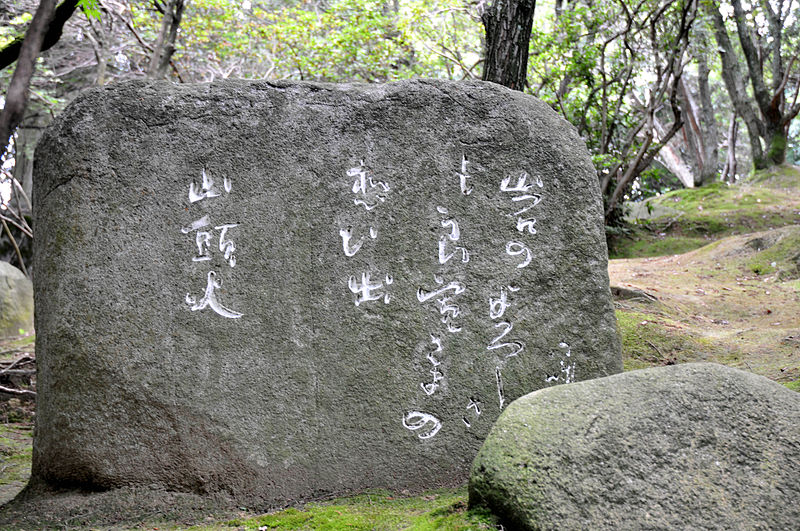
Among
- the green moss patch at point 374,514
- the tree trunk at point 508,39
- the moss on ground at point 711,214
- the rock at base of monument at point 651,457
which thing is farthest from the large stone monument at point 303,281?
the moss on ground at point 711,214

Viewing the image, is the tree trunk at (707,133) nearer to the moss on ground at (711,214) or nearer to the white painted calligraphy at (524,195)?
the moss on ground at (711,214)

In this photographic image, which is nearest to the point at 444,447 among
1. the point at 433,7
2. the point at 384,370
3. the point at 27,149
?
the point at 384,370

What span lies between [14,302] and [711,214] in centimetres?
1177

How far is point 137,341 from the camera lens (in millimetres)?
3479

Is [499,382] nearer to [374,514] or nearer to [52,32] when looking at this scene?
[374,514]

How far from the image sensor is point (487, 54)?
19.0 feet

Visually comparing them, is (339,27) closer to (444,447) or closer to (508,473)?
(444,447)

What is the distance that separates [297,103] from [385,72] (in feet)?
27.5

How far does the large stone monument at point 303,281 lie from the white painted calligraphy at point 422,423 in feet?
0.04

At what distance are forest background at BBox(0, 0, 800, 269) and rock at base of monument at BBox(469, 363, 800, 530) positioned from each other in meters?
3.83

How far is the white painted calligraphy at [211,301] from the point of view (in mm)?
3566

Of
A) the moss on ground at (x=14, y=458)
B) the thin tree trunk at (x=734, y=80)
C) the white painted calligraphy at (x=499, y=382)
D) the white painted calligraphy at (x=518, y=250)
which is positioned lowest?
the moss on ground at (x=14, y=458)

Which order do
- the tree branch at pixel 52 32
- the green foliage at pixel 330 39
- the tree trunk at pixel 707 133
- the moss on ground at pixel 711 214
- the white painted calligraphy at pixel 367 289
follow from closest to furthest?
the white painted calligraphy at pixel 367 289, the tree branch at pixel 52 32, the green foliage at pixel 330 39, the moss on ground at pixel 711 214, the tree trunk at pixel 707 133

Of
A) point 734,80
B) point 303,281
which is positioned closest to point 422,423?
point 303,281
